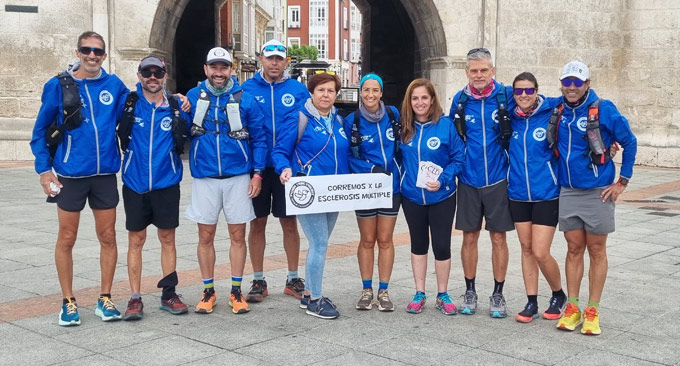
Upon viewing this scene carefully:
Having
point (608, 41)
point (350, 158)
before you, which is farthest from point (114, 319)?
point (608, 41)

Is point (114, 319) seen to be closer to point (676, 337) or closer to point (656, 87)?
point (676, 337)

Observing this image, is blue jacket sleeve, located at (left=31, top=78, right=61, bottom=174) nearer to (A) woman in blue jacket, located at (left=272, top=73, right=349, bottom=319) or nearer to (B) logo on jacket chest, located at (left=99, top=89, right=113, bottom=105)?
(B) logo on jacket chest, located at (left=99, top=89, right=113, bottom=105)

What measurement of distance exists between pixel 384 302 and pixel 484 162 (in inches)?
47.7

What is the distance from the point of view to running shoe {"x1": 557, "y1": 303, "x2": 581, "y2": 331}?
17.9ft

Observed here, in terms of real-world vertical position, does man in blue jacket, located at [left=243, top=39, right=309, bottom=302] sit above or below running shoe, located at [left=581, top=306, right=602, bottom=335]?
above

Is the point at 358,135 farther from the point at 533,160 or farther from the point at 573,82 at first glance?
the point at 573,82

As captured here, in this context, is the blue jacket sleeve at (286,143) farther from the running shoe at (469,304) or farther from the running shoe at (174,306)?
the running shoe at (469,304)

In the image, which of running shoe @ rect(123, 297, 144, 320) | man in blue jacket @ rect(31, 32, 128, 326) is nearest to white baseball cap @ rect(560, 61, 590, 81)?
man in blue jacket @ rect(31, 32, 128, 326)

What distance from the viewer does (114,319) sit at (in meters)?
5.54

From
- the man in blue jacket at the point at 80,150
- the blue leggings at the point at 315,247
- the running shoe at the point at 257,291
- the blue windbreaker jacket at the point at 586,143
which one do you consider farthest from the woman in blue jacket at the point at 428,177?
the man in blue jacket at the point at 80,150

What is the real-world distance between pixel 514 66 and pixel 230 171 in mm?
12195

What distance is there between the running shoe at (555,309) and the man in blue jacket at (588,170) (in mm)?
225

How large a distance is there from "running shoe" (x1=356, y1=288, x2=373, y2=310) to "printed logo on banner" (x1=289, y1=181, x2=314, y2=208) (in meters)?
0.82

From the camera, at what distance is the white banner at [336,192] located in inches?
224
